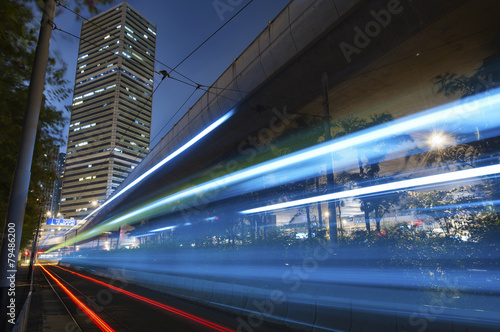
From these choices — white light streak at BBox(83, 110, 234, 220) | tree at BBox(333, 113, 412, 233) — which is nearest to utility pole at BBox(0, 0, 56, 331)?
white light streak at BBox(83, 110, 234, 220)

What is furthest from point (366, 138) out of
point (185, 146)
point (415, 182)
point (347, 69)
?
point (185, 146)

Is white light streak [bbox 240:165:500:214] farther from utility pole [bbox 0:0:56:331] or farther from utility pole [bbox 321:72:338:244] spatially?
→ utility pole [bbox 0:0:56:331]

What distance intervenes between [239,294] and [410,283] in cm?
712

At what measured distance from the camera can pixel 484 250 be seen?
1005cm

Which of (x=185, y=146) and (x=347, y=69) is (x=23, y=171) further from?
(x=185, y=146)

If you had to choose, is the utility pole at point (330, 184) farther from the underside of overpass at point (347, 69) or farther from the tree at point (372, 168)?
the tree at point (372, 168)

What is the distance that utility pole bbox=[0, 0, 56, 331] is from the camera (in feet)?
15.2

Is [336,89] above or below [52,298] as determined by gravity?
above

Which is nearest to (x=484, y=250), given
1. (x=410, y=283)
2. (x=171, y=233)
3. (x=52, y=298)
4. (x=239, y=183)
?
(x=410, y=283)

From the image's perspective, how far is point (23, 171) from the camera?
5.10 meters

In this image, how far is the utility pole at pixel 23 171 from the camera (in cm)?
464

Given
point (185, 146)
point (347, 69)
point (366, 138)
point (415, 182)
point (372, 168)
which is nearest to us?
point (415, 182)

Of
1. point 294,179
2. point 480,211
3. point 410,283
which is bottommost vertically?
point 410,283

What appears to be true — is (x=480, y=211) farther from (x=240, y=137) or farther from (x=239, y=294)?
(x=240, y=137)
